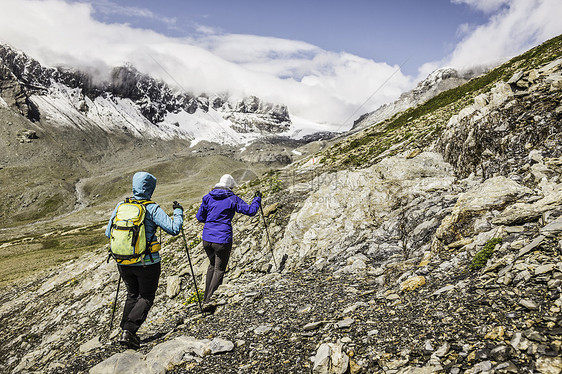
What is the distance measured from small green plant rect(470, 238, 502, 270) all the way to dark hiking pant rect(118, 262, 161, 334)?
7805 mm

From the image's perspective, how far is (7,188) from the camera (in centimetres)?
19725

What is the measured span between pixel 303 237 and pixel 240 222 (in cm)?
659

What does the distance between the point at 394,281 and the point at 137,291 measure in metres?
6.99

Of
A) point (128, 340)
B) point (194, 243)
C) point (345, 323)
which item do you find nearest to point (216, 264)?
point (128, 340)

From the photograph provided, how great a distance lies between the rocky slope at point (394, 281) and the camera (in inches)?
196

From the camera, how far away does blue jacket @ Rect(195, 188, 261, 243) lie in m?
10.2

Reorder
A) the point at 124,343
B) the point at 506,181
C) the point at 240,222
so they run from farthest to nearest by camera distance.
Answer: the point at 240,222 → the point at 506,181 → the point at 124,343

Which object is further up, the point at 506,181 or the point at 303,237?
A: the point at 506,181

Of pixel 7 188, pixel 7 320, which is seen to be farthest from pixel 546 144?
pixel 7 188

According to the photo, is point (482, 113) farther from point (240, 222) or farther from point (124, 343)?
point (124, 343)

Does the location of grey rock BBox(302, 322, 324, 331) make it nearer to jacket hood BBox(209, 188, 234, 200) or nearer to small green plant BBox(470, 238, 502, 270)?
small green plant BBox(470, 238, 502, 270)

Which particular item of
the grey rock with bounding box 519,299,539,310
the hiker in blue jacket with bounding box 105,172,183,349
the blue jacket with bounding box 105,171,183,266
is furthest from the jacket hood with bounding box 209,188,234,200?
the grey rock with bounding box 519,299,539,310

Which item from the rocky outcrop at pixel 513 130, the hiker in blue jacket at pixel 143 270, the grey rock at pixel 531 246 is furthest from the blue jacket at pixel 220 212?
the rocky outcrop at pixel 513 130

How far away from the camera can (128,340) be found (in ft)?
26.4
